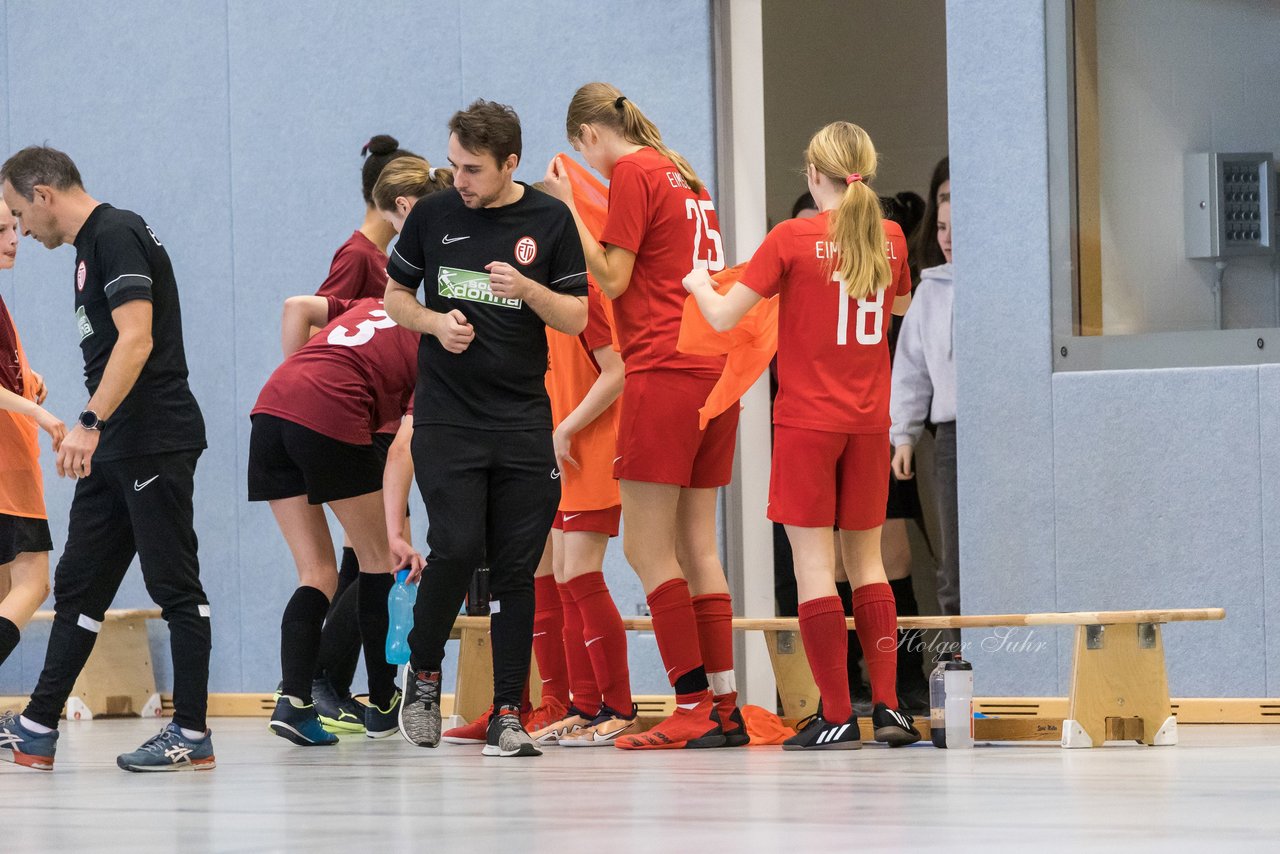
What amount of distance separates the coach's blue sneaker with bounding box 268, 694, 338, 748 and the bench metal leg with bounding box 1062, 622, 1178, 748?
227 cm

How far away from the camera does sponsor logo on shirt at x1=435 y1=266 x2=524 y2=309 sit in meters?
4.92

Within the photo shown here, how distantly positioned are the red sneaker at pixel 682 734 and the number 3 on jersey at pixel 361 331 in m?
1.56

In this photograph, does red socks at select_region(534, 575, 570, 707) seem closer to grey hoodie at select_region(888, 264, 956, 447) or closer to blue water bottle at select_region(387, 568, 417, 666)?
blue water bottle at select_region(387, 568, 417, 666)

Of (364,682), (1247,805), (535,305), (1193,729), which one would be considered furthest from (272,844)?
(364,682)

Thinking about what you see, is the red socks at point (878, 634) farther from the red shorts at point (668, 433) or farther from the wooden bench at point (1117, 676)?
the red shorts at point (668, 433)

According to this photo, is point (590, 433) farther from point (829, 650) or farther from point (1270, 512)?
point (1270, 512)

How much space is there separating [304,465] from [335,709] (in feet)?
3.12

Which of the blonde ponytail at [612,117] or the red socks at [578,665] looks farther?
the red socks at [578,665]

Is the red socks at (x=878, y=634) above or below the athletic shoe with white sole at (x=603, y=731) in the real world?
above

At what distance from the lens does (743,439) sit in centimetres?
731

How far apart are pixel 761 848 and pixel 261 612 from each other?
574 centimetres

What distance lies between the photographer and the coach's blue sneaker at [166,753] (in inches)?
184

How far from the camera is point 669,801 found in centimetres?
353

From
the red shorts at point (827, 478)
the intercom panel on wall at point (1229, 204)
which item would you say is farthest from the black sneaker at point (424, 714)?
the intercom panel on wall at point (1229, 204)
